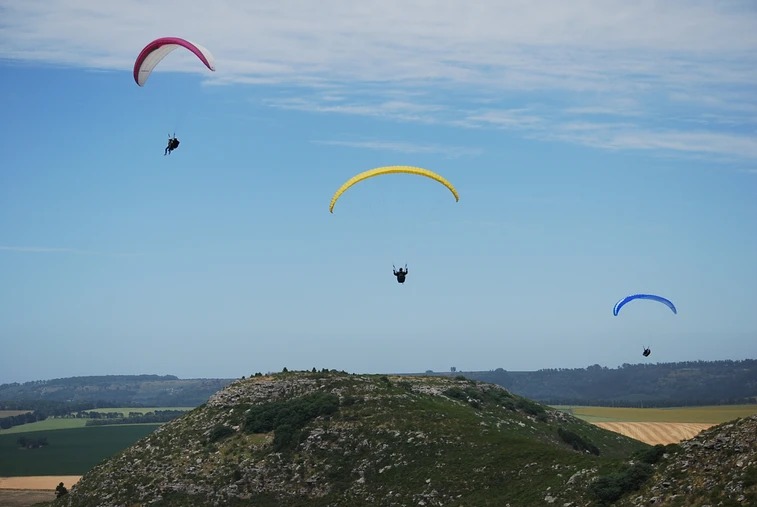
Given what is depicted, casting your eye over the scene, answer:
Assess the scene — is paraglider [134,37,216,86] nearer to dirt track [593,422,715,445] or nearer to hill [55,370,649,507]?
hill [55,370,649,507]

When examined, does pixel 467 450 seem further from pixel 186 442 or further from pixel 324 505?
pixel 186 442

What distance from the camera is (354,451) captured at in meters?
88.3

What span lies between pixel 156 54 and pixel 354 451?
4400cm

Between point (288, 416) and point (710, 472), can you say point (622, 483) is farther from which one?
point (288, 416)

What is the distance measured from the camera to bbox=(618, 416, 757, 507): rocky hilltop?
51094 millimetres

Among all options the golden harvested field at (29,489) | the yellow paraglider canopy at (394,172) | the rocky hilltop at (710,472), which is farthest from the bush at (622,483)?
the golden harvested field at (29,489)

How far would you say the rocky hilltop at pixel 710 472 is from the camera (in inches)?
2012

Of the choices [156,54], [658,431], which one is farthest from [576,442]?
[658,431]

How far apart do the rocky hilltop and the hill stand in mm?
7116

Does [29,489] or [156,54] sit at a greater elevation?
[156,54]

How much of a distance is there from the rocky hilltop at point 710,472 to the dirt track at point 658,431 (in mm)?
91372

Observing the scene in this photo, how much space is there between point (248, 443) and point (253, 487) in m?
7.90

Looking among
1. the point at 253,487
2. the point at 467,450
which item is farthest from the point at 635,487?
the point at 253,487

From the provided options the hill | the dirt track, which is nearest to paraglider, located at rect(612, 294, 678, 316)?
the hill
